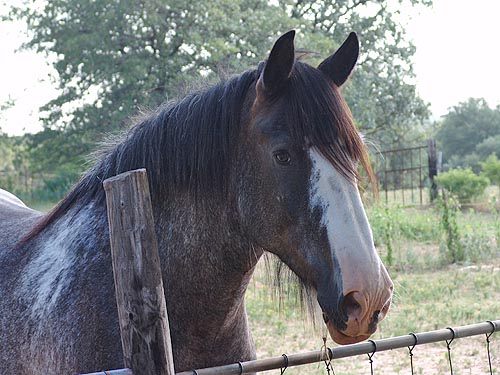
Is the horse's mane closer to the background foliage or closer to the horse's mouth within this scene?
the horse's mouth

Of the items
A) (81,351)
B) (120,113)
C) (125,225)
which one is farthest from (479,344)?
(120,113)

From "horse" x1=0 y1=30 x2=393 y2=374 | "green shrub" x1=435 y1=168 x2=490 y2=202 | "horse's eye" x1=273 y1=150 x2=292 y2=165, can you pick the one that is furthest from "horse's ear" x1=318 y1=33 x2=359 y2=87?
"green shrub" x1=435 y1=168 x2=490 y2=202

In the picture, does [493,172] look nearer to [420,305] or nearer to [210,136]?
[420,305]

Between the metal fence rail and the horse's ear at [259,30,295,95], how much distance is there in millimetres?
815

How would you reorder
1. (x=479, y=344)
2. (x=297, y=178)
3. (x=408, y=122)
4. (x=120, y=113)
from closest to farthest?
(x=297, y=178) → (x=479, y=344) → (x=120, y=113) → (x=408, y=122)

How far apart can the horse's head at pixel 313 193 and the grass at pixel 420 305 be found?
38cm

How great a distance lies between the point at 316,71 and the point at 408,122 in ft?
74.5

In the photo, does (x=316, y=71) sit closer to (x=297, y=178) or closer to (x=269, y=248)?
(x=297, y=178)

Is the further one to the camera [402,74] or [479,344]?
[402,74]

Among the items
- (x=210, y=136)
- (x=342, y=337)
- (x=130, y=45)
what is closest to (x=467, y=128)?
(x=130, y=45)

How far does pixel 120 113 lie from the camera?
1703cm

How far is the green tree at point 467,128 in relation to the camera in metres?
36.2

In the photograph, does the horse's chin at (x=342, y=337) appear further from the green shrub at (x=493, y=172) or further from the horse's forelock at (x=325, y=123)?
the green shrub at (x=493, y=172)

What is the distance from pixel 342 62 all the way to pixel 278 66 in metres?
0.29
